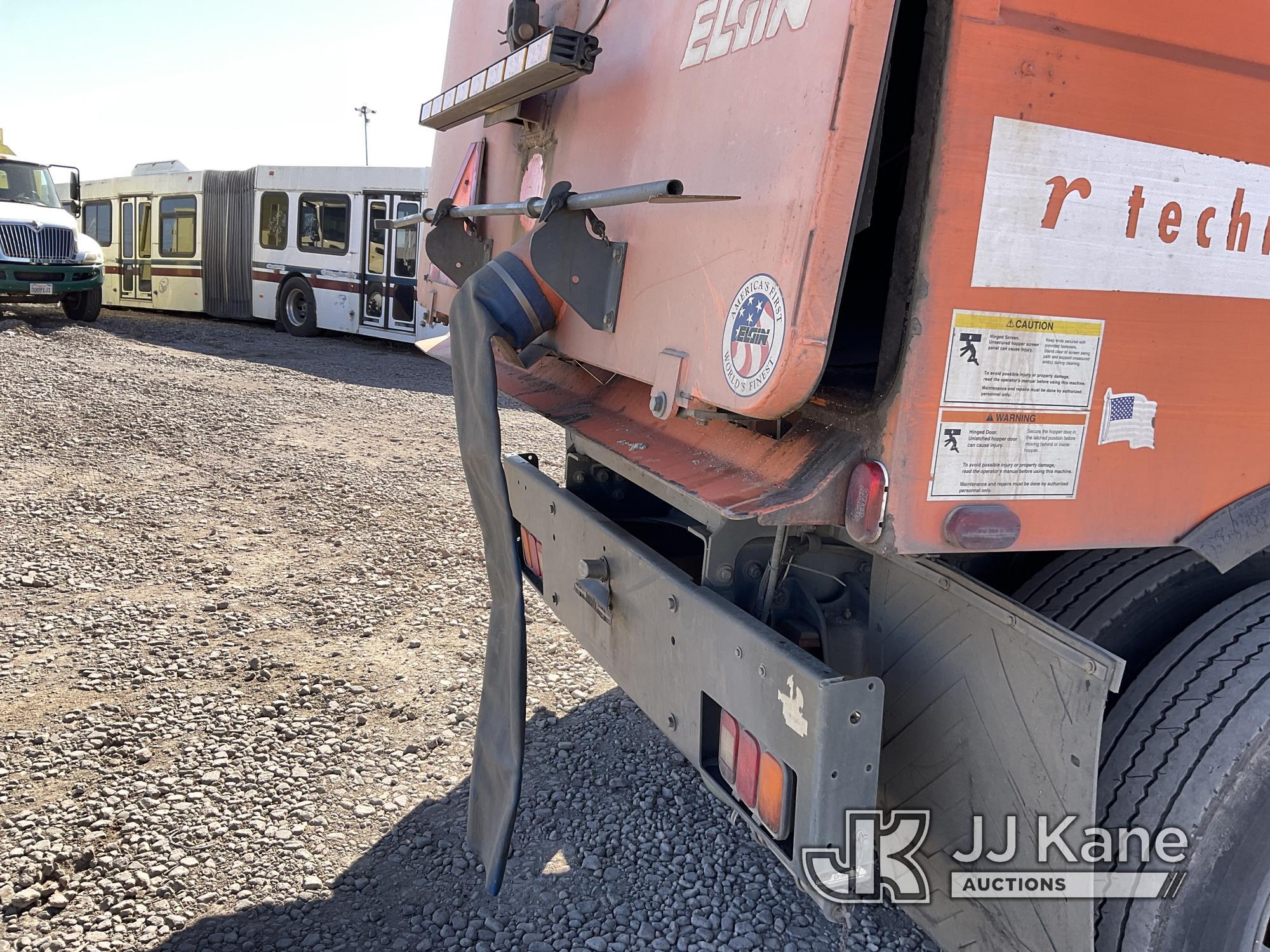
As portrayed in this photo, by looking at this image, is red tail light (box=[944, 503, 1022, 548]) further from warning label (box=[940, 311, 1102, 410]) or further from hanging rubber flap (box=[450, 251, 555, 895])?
hanging rubber flap (box=[450, 251, 555, 895])

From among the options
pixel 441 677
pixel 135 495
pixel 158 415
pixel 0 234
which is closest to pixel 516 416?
pixel 158 415

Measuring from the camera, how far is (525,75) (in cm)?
235

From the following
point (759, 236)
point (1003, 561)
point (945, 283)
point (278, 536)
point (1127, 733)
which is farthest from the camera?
point (278, 536)

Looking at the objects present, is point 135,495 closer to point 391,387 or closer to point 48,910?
point 48,910

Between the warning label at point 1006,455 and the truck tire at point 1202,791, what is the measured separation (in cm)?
50

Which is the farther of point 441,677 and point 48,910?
point 441,677

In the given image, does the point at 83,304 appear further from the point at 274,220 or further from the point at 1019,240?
the point at 1019,240

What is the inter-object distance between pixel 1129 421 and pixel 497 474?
1.32m

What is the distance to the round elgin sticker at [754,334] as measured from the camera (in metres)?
1.56

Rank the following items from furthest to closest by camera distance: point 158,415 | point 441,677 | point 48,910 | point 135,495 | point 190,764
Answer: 1. point 158,415
2. point 135,495
3. point 441,677
4. point 190,764
5. point 48,910

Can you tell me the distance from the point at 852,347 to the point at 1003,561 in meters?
0.61

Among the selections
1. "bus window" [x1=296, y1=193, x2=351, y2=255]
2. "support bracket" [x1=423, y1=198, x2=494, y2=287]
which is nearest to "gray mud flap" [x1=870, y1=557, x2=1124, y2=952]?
"support bracket" [x1=423, y1=198, x2=494, y2=287]

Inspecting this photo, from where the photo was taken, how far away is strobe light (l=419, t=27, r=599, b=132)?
2.22 meters

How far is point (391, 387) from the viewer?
35.3 ft
